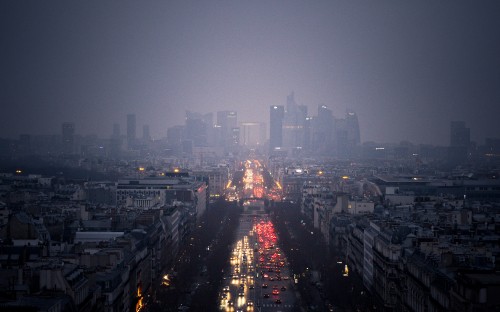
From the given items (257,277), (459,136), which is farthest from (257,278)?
(459,136)

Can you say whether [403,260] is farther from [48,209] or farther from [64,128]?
[64,128]

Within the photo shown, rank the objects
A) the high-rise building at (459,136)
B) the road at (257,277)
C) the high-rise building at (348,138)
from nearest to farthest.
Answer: the road at (257,277)
the high-rise building at (459,136)
the high-rise building at (348,138)

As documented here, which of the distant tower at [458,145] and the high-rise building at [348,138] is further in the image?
the high-rise building at [348,138]

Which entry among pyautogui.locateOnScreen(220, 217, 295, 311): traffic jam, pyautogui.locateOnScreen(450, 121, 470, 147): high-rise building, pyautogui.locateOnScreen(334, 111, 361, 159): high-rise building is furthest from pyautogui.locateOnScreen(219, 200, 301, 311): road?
pyautogui.locateOnScreen(334, 111, 361, 159): high-rise building

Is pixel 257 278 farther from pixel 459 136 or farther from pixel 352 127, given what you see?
pixel 352 127

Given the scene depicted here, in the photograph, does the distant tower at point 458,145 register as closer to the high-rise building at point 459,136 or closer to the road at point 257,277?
the high-rise building at point 459,136

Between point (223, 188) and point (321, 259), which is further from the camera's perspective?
point (223, 188)

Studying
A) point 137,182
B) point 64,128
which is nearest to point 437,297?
point 137,182

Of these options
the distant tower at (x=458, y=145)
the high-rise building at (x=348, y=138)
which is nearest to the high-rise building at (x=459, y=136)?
the distant tower at (x=458, y=145)
